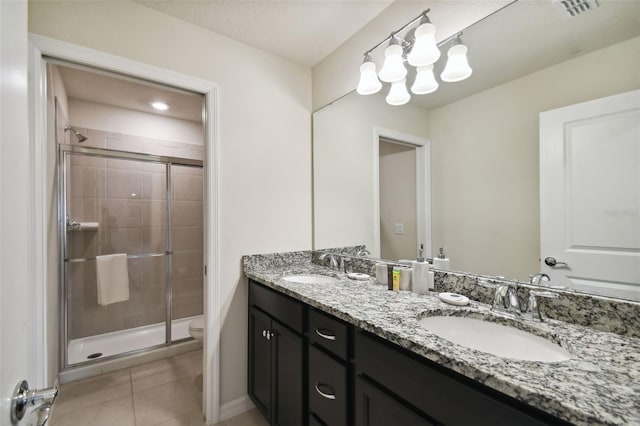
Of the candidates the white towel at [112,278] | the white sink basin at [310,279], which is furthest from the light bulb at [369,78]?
the white towel at [112,278]

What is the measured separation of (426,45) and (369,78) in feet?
1.29

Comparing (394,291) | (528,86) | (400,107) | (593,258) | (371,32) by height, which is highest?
(371,32)

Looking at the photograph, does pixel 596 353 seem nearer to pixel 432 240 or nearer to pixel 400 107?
pixel 432 240

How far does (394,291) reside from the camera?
4.54ft

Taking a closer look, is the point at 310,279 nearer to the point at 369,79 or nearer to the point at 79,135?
the point at 369,79

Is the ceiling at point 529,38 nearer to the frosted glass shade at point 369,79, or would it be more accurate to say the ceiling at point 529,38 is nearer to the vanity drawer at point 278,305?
the frosted glass shade at point 369,79

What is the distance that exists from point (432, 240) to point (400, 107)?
0.78m

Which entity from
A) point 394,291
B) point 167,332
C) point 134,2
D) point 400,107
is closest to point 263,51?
point 134,2

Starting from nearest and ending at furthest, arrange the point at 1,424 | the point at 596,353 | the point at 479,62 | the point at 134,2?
the point at 1,424
the point at 596,353
the point at 479,62
the point at 134,2

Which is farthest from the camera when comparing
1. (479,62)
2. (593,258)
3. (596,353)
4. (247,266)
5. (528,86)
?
(247,266)

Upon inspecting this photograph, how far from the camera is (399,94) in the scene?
5.28 ft

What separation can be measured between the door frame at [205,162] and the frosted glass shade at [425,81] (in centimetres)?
121

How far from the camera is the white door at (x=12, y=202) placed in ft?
1.39

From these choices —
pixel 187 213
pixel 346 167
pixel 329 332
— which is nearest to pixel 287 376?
pixel 329 332
